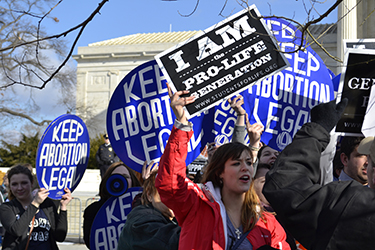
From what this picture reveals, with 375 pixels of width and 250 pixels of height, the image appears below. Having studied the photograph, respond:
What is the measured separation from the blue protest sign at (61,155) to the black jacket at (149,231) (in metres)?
1.45

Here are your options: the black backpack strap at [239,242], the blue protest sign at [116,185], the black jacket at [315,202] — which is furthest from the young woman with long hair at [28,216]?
the black jacket at [315,202]

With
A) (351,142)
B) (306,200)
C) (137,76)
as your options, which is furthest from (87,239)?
(306,200)

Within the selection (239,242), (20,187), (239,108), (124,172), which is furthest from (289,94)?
(20,187)

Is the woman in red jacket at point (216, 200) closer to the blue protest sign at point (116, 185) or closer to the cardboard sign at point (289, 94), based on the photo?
the cardboard sign at point (289, 94)

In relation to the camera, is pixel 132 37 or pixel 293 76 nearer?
pixel 293 76

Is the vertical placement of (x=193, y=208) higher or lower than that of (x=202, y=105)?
lower

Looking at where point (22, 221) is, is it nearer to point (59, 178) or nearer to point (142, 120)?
point (59, 178)

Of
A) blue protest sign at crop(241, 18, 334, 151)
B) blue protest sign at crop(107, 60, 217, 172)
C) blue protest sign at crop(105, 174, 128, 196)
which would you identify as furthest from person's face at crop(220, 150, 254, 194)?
blue protest sign at crop(105, 174, 128, 196)

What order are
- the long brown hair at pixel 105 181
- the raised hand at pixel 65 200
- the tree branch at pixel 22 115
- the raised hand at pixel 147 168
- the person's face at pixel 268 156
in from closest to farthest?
the raised hand at pixel 147 168 → the person's face at pixel 268 156 → the long brown hair at pixel 105 181 → the raised hand at pixel 65 200 → the tree branch at pixel 22 115

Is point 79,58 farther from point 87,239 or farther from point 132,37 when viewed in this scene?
point 87,239

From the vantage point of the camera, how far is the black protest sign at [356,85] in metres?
2.88

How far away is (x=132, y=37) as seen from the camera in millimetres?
41906

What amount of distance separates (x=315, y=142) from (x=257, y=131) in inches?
63.3

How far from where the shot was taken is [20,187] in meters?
4.10
